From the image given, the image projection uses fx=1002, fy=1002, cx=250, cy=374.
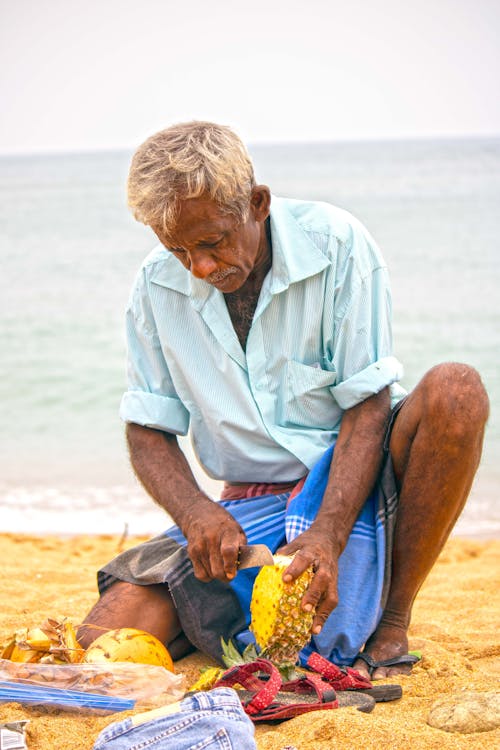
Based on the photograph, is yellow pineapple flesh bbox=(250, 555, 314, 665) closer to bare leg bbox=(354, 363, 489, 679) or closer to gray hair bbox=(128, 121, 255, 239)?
bare leg bbox=(354, 363, 489, 679)

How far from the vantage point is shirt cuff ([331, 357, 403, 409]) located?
10.6ft

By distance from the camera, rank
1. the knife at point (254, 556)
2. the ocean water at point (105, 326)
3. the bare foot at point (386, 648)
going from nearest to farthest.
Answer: the knife at point (254, 556), the bare foot at point (386, 648), the ocean water at point (105, 326)

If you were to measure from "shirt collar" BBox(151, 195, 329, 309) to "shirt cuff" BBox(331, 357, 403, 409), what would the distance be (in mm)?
369

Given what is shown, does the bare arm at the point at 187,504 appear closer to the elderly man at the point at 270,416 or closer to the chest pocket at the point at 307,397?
the elderly man at the point at 270,416

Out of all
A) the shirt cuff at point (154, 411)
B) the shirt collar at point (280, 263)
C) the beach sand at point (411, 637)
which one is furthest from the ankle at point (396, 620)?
the shirt collar at point (280, 263)

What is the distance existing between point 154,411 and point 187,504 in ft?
1.32

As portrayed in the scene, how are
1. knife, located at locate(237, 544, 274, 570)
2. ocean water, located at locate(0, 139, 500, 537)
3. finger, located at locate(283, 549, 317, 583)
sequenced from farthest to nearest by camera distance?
ocean water, located at locate(0, 139, 500, 537) < knife, located at locate(237, 544, 274, 570) < finger, located at locate(283, 549, 317, 583)

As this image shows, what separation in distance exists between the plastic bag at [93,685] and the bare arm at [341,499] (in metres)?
0.48

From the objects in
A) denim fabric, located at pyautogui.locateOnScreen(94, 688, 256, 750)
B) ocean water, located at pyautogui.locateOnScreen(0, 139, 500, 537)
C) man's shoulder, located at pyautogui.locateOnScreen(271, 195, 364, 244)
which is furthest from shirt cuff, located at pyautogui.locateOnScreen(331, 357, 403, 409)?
ocean water, located at pyautogui.locateOnScreen(0, 139, 500, 537)

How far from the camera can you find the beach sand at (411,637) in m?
2.43

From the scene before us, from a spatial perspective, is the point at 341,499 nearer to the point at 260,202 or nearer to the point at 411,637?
the point at 411,637

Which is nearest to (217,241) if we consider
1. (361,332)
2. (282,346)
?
(282,346)

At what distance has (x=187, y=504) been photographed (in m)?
3.26

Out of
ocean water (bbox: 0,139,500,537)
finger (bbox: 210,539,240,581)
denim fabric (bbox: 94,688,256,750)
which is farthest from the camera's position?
ocean water (bbox: 0,139,500,537)
